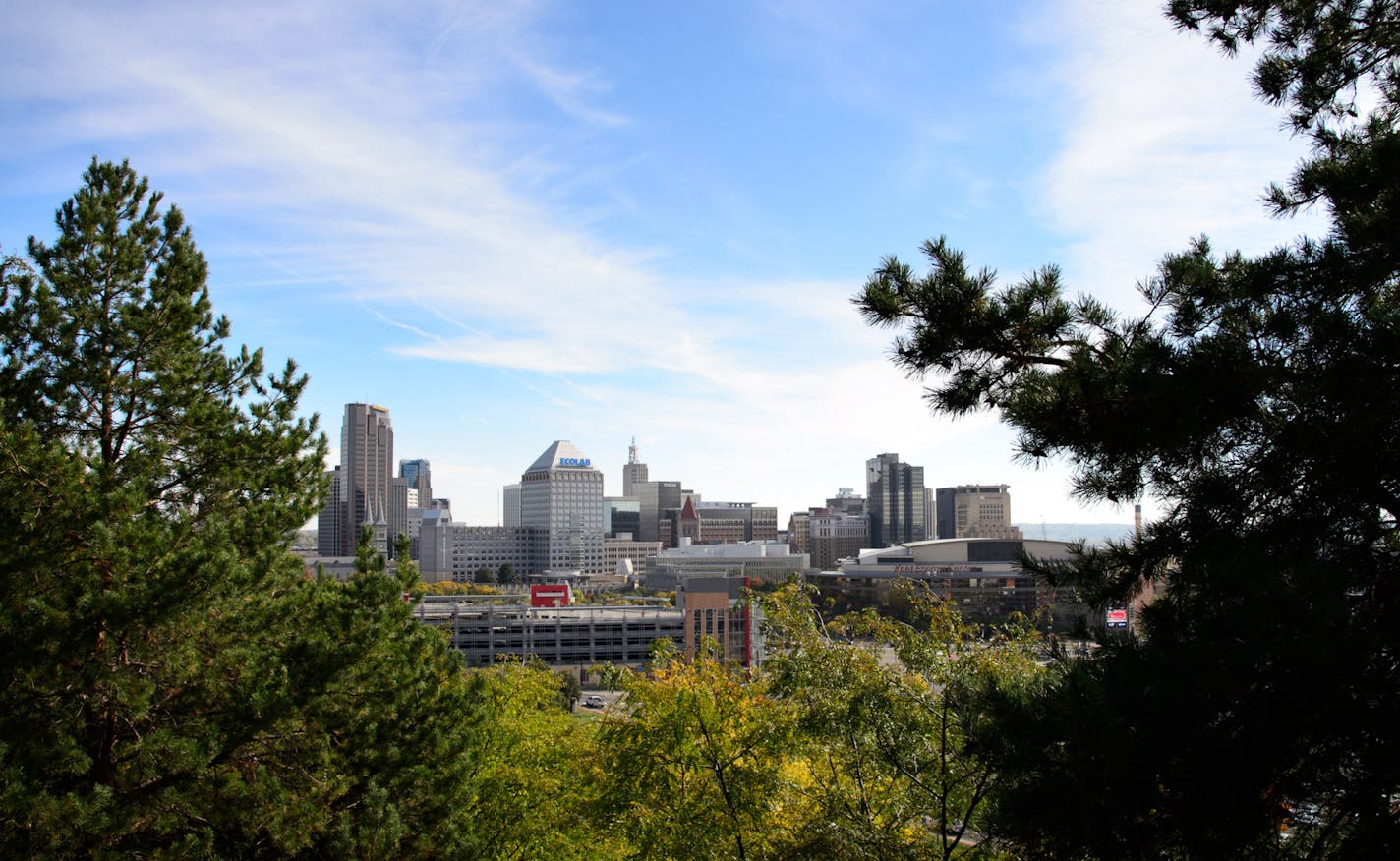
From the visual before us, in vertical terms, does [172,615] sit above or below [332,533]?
above

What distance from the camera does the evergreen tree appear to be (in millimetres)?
8008

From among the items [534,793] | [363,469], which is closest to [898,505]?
[363,469]

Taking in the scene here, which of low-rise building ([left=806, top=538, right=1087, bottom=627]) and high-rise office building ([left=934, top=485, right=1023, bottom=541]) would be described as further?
high-rise office building ([left=934, top=485, right=1023, bottom=541])

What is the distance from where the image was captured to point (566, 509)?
572ft

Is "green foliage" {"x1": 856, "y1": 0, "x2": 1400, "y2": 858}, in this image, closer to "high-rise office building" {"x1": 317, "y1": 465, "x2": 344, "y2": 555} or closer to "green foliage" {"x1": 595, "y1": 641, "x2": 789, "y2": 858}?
"green foliage" {"x1": 595, "y1": 641, "x2": 789, "y2": 858}

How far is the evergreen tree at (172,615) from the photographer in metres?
8.01

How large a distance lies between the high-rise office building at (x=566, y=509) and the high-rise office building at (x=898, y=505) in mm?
52234

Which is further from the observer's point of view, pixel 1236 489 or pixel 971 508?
pixel 971 508

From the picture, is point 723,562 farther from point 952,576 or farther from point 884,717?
point 884,717

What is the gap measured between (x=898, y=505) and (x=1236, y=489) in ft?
575

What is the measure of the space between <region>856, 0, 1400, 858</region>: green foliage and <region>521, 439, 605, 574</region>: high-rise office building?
160579 millimetres

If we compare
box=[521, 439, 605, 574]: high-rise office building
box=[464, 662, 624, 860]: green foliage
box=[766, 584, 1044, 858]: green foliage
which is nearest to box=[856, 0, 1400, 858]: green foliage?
box=[766, 584, 1044, 858]: green foliage

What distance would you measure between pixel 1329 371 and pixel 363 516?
579 feet

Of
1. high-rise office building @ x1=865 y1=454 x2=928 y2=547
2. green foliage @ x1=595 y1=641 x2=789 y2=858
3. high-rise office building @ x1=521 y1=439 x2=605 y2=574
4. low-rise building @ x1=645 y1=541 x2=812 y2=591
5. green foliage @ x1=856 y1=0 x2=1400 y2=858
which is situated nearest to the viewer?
green foliage @ x1=856 y1=0 x2=1400 y2=858
